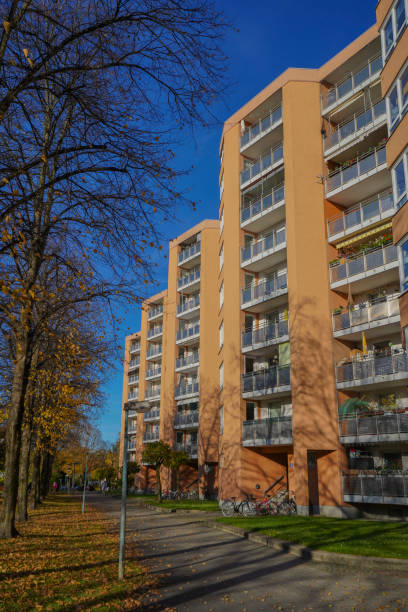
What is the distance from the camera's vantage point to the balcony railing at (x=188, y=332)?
44.3 metres

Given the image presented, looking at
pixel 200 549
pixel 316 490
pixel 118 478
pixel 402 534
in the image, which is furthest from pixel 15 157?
pixel 118 478

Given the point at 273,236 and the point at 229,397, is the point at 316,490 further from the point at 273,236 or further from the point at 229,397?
the point at 273,236

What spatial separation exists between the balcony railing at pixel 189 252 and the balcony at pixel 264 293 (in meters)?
15.5

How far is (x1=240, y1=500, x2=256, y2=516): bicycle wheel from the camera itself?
23.1 m

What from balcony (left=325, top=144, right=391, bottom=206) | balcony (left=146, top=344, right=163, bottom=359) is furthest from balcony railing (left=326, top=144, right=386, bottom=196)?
balcony (left=146, top=344, right=163, bottom=359)

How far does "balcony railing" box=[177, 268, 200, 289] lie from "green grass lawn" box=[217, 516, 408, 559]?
27432 millimetres

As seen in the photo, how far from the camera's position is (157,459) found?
34.3 meters

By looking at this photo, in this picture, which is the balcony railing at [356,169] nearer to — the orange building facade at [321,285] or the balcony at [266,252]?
the orange building facade at [321,285]

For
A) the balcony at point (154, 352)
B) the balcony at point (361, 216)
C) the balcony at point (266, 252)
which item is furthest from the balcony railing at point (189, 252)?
the balcony at point (361, 216)

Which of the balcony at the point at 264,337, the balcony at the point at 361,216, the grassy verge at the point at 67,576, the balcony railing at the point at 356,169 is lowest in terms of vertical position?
the grassy verge at the point at 67,576

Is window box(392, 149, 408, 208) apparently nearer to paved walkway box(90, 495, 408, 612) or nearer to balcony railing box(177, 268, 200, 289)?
paved walkway box(90, 495, 408, 612)

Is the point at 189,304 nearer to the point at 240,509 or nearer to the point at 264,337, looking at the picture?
the point at 264,337

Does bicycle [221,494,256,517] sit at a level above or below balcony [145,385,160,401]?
below

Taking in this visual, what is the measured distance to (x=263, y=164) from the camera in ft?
98.9
